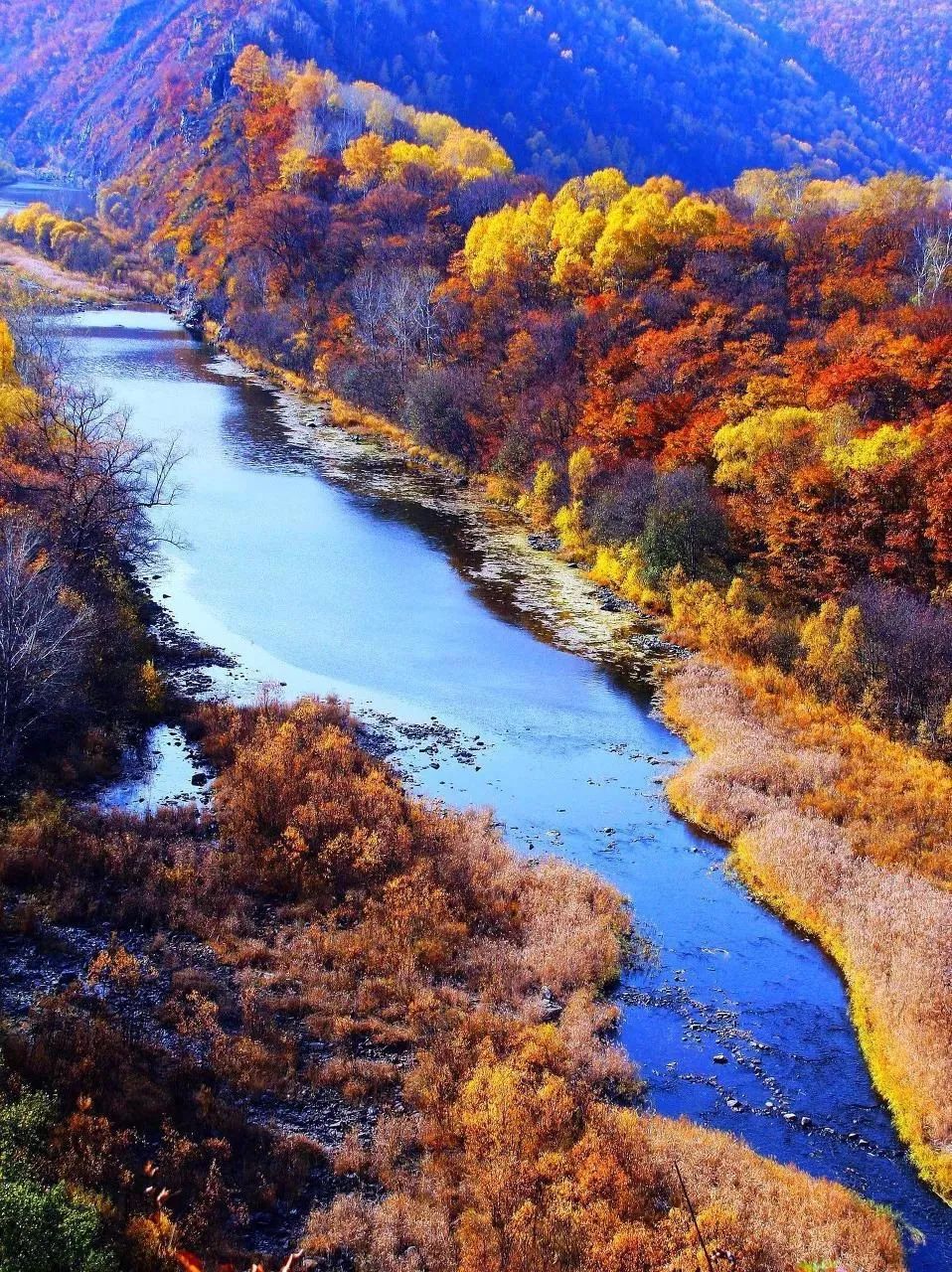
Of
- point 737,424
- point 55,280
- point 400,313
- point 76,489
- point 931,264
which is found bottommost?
point 76,489

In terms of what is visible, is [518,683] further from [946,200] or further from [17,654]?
[946,200]

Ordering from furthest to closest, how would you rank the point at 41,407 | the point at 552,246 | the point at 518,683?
the point at 552,246 → the point at 41,407 → the point at 518,683

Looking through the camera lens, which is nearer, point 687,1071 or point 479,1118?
point 479,1118

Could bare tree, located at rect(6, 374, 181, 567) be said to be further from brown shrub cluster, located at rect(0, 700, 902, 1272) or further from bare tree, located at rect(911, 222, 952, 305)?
bare tree, located at rect(911, 222, 952, 305)

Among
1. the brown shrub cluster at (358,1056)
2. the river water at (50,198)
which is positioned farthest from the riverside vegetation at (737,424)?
the river water at (50,198)

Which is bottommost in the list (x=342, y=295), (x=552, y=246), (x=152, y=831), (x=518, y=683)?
(x=152, y=831)

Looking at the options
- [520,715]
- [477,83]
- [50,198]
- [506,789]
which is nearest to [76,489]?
[520,715]

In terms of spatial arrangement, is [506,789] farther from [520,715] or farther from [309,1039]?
[309,1039]

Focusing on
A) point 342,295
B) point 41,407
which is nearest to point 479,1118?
point 41,407
